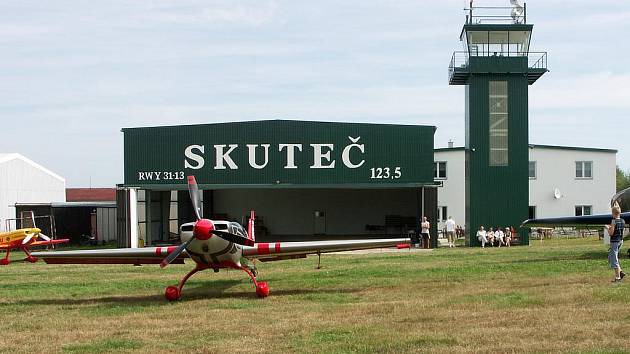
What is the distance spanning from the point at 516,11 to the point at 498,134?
6.37 meters

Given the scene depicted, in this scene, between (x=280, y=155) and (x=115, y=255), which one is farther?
(x=280, y=155)

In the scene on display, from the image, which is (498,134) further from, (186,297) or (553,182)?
(186,297)

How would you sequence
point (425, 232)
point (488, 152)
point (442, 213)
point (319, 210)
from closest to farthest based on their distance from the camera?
1. point (425, 232)
2. point (488, 152)
3. point (442, 213)
4. point (319, 210)

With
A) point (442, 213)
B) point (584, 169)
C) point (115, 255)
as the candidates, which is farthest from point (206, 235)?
point (584, 169)

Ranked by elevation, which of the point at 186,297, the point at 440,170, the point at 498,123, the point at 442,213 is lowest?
the point at 186,297

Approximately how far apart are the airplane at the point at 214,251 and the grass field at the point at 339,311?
74cm

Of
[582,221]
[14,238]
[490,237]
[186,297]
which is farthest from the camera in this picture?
[490,237]

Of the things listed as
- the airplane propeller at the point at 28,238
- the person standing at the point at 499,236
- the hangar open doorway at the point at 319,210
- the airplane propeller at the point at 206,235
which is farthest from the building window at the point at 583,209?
the airplane propeller at the point at 206,235

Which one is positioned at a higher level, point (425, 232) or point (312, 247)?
point (312, 247)

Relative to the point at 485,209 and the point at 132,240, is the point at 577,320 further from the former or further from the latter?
the point at 132,240

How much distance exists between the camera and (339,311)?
43.6 ft

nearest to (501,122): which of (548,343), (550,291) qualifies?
(550,291)

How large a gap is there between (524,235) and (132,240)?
20.5 meters

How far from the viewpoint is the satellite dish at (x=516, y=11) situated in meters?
37.5
